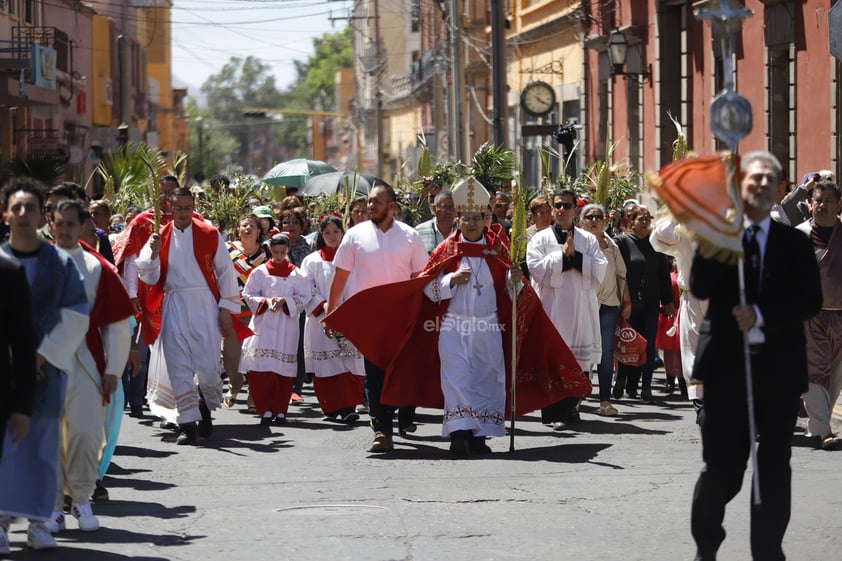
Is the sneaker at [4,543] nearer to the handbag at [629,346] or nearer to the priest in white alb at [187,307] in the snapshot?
the priest in white alb at [187,307]

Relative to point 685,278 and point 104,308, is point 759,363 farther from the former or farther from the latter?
point 685,278

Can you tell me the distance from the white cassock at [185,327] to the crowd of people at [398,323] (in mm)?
15

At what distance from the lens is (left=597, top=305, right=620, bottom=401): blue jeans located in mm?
14250

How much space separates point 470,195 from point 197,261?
224 centimetres

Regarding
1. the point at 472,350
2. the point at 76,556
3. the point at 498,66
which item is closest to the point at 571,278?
the point at 472,350

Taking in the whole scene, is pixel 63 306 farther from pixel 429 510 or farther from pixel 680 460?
pixel 680 460

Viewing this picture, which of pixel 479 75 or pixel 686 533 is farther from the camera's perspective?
pixel 479 75

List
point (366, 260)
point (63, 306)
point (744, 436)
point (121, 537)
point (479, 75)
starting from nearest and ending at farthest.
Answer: point (744, 436) → point (63, 306) → point (121, 537) → point (366, 260) → point (479, 75)

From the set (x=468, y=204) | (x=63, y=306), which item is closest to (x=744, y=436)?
(x=63, y=306)

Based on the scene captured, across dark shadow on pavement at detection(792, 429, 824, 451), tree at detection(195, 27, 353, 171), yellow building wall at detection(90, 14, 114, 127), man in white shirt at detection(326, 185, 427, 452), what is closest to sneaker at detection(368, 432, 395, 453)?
man in white shirt at detection(326, 185, 427, 452)

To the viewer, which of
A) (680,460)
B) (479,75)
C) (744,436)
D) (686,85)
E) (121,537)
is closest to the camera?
(744,436)

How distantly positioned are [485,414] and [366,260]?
170cm

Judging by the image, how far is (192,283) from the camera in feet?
41.4

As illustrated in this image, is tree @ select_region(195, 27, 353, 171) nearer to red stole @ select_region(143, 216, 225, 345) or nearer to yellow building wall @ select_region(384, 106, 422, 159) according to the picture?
yellow building wall @ select_region(384, 106, 422, 159)
